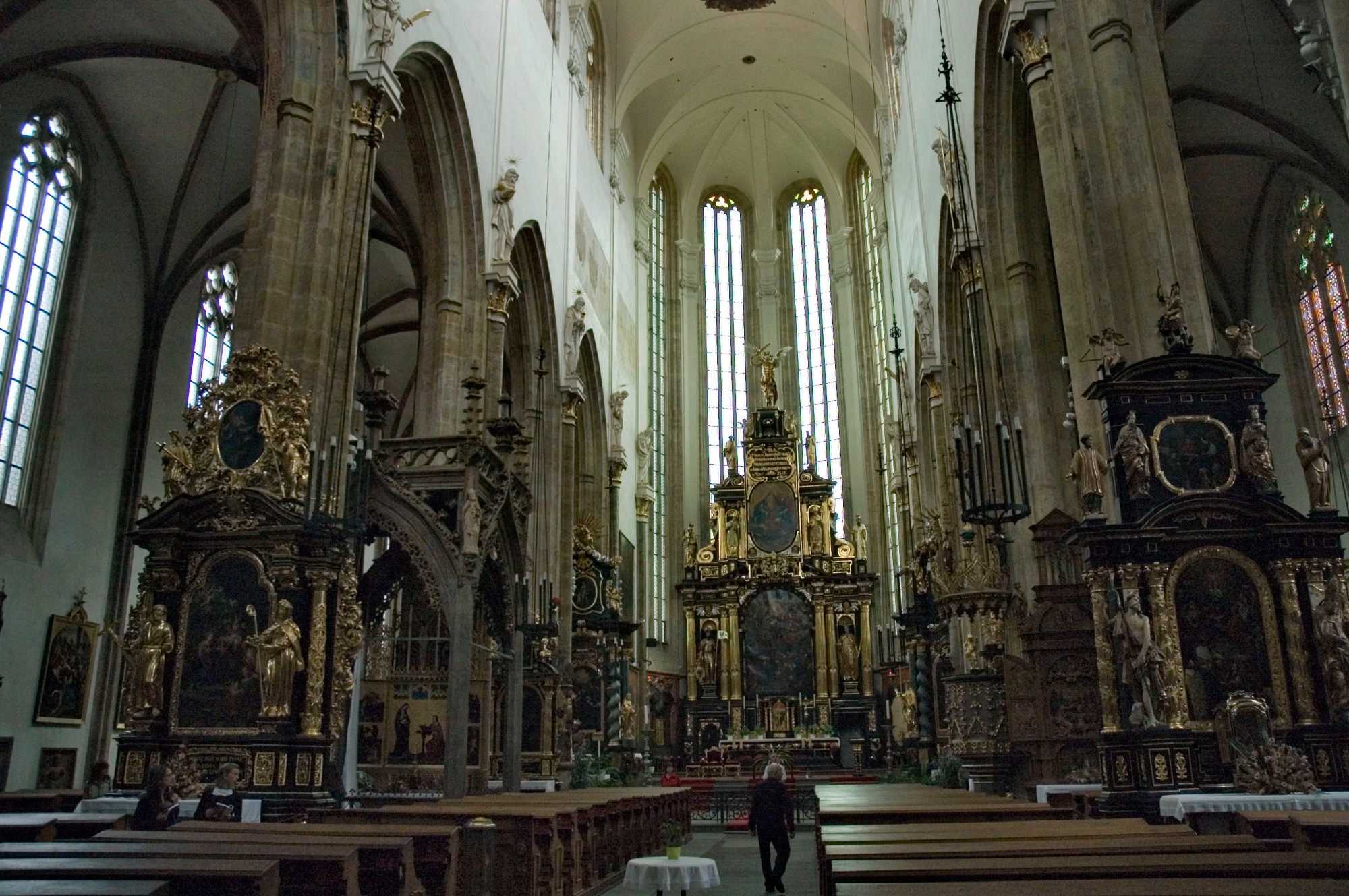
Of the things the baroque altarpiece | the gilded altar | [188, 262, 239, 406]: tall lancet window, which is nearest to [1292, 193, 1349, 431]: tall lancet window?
the baroque altarpiece

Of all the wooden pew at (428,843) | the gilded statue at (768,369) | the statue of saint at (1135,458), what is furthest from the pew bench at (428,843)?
the gilded statue at (768,369)

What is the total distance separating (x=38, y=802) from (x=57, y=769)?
18.2 ft

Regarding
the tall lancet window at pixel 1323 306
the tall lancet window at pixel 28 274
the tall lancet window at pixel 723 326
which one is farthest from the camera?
the tall lancet window at pixel 723 326

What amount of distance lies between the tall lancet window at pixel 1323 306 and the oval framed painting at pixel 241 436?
54.3ft

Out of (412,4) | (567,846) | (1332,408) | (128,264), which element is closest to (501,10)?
(412,4)

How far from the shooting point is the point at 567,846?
9.11m

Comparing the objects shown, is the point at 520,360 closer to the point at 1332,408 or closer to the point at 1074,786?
the point at 1074,786

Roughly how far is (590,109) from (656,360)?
9.37m

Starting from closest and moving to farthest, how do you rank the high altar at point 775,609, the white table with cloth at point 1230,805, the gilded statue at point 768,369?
the white table with cloth at point 1230,805
the high altar at point 775,609
the gilded statue at point 768,369

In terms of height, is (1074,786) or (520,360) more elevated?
(520,360)

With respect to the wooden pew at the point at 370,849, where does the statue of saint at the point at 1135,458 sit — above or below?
above

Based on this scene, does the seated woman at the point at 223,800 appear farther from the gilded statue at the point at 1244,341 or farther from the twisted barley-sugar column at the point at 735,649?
the twisted barley-sugar column at the point at 735,649

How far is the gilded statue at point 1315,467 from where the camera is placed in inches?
336

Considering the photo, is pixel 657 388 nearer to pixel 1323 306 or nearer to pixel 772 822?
pixel 1323 306
